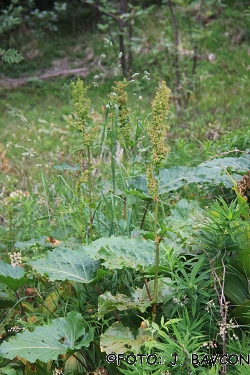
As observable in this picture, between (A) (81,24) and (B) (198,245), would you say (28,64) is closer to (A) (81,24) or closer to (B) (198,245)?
(A) (81,24)

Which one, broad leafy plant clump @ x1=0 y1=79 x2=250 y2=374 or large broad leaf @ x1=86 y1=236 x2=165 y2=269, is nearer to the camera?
broad leafy plant clump @ x1=0 y1=79 x2=250 y2=374

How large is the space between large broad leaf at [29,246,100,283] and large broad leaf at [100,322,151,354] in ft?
0.77

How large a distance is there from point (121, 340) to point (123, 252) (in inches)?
14.3

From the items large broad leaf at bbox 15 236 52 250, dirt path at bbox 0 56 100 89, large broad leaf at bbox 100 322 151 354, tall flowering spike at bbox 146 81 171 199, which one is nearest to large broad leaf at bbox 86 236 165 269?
large broad leaf at bbox 100 322 151 354

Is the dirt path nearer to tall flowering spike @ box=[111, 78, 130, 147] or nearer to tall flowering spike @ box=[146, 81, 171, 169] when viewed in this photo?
tall flowering spike @ box=[111, 78, 130, 147]

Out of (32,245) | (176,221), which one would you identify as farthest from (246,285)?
(32,245)

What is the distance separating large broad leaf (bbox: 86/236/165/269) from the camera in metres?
2.04

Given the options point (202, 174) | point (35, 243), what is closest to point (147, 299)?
point (35, 243)

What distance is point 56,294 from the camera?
240cm

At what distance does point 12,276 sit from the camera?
2.32m

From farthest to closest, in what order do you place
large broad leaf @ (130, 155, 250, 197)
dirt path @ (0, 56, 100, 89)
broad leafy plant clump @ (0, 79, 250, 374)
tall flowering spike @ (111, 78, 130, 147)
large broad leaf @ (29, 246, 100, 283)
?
dirt path @ (0, 56, 100, 89)
large broad leaf @ (130, 155, 250, 197)
tall flowering spike @ (111, 78, 130, 147)
large broad leaf @ (29, 246, 100, 283)
broad leafy plant clump @ (0, 79, 250, 374)

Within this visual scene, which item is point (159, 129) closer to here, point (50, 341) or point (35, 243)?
point (50, 341)

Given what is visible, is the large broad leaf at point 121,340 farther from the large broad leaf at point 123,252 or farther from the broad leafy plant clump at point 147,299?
the large broad leaf at point 123,252

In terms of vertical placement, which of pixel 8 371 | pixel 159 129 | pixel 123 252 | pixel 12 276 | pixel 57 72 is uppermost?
pixel 159 129
